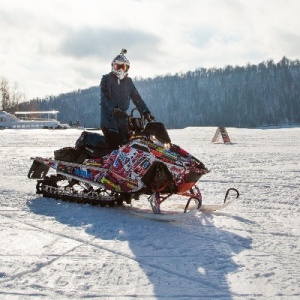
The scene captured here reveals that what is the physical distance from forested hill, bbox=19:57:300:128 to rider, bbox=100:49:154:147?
400 feet

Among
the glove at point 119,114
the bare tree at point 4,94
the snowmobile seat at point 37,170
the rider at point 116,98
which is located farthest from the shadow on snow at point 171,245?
the bare tree at point 4,94

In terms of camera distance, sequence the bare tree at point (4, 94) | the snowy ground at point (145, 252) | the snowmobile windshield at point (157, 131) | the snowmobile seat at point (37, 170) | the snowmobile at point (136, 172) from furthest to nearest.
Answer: the bare tree at point (4, 94) → the snowmobile seat at point (37, 170) → the snowmobile windshield at point (157, 131) → the snowmobile at point (136, 172) → the snowy ground at point (145, 252)

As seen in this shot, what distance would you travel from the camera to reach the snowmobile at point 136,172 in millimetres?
5094

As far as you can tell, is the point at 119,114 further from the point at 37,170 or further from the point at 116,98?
the point at 37,170

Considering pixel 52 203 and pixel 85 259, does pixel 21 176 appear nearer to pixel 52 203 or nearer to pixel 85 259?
pixel 52 203

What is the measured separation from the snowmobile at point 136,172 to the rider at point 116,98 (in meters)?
0.17

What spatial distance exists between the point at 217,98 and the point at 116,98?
14595cm

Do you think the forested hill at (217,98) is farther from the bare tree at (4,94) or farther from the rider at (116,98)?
the rider at (116,98)

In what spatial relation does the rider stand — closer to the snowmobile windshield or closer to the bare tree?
the snowmobile windshield

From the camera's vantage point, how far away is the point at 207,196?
6680 millimetres

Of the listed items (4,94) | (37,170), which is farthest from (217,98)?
(37,170)

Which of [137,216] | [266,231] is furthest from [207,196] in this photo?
[266,231]

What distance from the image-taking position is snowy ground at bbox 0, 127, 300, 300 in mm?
2877

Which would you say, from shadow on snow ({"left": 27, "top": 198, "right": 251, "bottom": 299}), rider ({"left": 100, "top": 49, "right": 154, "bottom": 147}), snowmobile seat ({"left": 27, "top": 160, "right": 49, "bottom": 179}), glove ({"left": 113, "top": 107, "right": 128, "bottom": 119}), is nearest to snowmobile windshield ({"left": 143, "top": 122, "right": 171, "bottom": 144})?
glove ({"left": 113, "top": 107, "right": 128, "bottom": 119})
